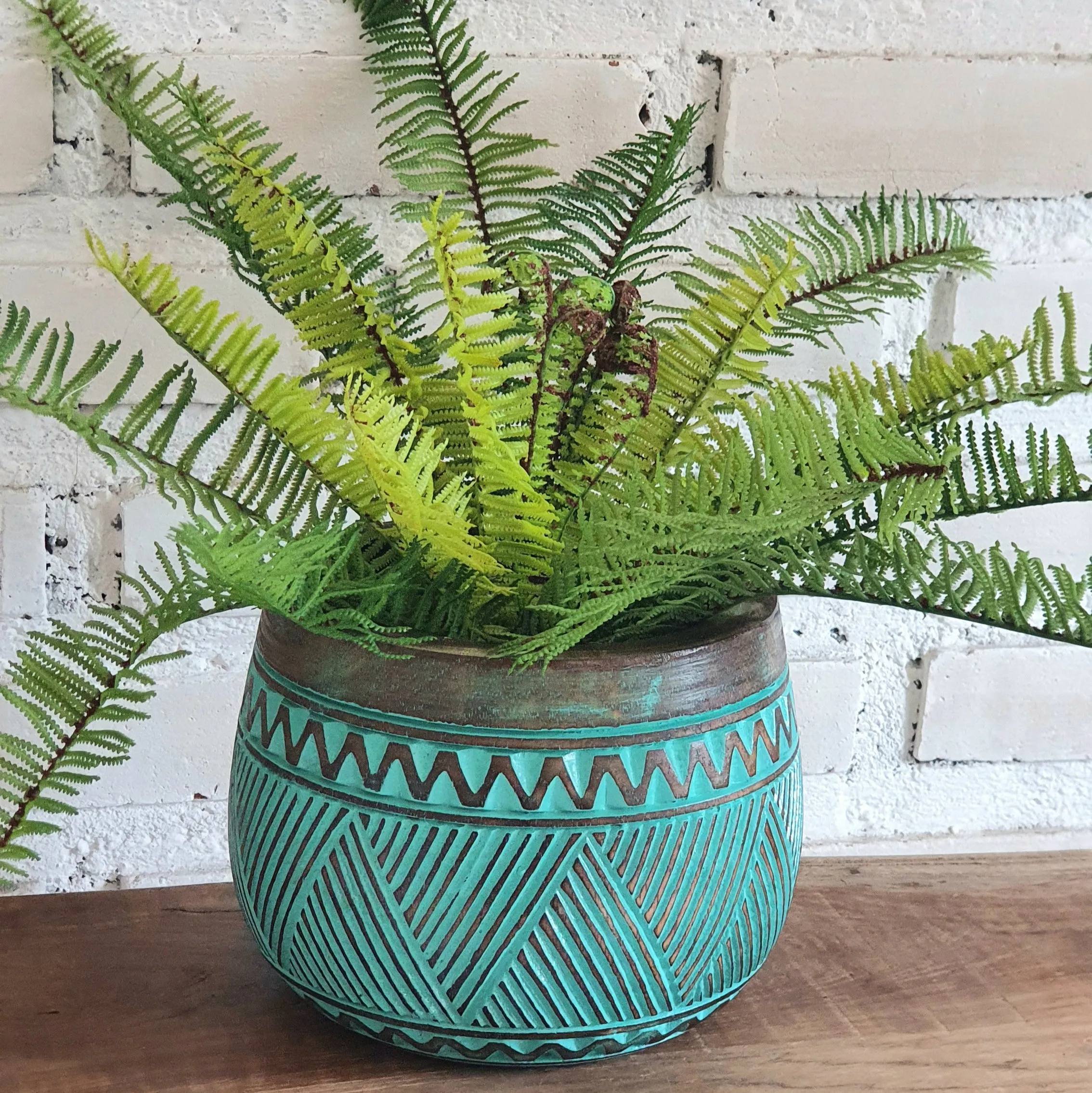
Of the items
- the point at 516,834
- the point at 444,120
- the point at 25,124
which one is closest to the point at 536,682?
the point at 516,834

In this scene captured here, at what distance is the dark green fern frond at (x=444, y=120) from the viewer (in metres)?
0.61

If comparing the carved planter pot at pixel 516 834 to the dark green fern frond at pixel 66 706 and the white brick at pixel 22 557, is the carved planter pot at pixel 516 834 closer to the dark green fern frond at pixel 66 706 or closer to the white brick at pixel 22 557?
the dark green fern frond at pixel 66 706

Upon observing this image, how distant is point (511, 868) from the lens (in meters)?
0.48

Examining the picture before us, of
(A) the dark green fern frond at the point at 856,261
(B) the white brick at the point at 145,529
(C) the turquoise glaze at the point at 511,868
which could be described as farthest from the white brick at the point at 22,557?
(A) the dark green fern frond at the point at 856,261

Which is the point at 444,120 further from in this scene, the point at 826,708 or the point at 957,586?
the point at 826,708

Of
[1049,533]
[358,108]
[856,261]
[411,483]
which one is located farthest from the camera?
[1049,533]

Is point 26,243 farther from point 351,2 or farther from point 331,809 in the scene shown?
point 331,809

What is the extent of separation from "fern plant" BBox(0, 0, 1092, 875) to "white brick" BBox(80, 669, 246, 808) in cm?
20

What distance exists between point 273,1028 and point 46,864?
28 centimetres

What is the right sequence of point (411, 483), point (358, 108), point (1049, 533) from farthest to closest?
point (1049, 533) → point (358, 108) → point (411, 483)

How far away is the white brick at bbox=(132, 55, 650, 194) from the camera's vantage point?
69 centimetres

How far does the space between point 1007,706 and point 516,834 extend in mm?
480

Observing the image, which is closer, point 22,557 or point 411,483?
point 411,483

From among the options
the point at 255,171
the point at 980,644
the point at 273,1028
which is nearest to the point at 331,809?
the point at 273,1028
